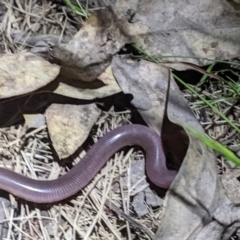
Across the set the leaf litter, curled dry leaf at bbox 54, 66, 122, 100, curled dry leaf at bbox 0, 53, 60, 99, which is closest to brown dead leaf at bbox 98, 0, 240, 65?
the leaf litter

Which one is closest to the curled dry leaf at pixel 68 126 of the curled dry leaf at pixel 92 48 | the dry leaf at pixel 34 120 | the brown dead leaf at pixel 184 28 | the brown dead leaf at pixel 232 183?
the dry leaf at pixel 34 120

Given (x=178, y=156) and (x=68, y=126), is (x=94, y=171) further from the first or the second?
(x=178, y=156)

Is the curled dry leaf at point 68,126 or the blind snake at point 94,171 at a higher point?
the curled dry leaf at point 68,126

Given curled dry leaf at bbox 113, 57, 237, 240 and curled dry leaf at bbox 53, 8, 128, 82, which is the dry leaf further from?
curled dry leaf at bbox 113, 57, 237, 240

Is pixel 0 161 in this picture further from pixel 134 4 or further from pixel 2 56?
pixel 134 4

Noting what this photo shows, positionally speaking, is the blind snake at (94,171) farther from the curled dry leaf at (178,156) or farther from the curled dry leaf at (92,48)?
the curled dry leaf at (92,48)
